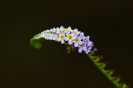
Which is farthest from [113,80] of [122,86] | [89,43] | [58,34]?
[58,34]

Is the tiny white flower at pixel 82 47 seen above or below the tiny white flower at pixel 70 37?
below

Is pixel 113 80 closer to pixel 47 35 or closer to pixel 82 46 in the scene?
pixel 82 46

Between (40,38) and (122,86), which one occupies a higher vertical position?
(40,38)

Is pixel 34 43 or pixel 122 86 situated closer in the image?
pixel 122 86

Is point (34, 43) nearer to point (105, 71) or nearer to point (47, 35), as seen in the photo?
point (47, 35)

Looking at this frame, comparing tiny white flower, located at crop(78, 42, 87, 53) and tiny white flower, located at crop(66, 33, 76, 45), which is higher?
tiny white flower, located at crop(66, 33, 76, 45)

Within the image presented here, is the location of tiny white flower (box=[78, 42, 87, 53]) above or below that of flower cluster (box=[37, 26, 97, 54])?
below

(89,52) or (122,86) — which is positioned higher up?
(89,52)

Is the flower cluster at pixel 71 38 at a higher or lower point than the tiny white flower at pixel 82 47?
higher

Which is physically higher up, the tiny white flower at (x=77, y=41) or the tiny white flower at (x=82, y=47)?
the tiny white flower at (x=77, y=41)
